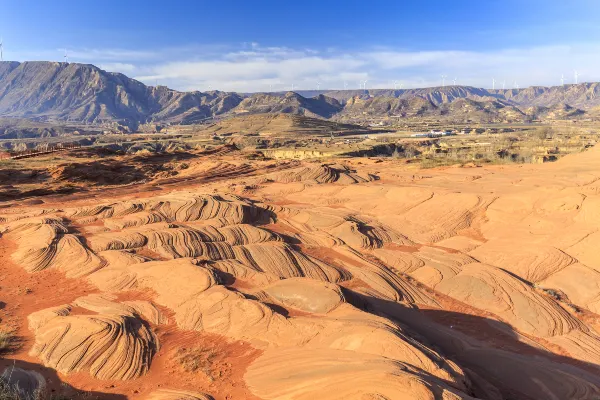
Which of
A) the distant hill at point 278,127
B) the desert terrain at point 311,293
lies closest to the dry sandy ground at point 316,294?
the desert terrain at point 311,293

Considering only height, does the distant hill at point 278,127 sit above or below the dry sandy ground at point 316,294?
above

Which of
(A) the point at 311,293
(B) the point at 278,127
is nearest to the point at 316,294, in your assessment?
(A) the point at 311,293

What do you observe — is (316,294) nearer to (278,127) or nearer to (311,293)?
(311,293)

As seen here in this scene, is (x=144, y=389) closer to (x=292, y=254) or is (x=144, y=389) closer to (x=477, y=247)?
(x=292, y=254)

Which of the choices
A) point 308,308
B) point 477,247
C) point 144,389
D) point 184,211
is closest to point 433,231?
point 477,247

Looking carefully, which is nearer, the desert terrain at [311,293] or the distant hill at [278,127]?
the desert terrain at [311,293]

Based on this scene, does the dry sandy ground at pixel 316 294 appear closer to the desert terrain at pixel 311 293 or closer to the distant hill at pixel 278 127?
the desert terrain at pixel 311 293

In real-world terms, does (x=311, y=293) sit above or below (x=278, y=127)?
below

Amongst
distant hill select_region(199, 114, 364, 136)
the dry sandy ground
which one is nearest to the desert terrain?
the dry sandy ground
